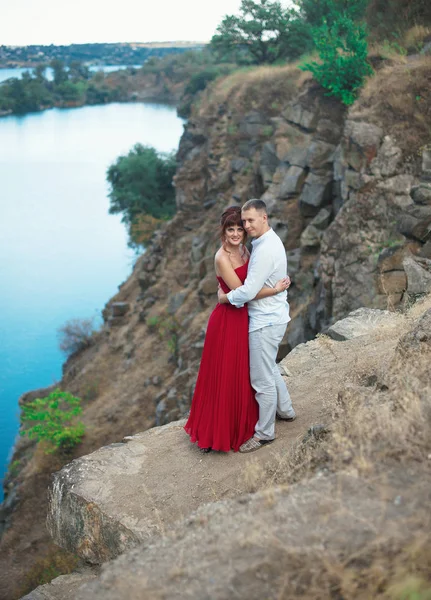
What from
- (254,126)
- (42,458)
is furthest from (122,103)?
(42,458)

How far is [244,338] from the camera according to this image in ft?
16.5

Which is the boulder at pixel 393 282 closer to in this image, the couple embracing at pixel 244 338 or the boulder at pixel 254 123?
the couple embracing at pixel 244 338

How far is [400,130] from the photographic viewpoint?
11.2m

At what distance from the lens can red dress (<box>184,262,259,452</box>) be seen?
5.02 metres

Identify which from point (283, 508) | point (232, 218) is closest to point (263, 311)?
point (232, 218)

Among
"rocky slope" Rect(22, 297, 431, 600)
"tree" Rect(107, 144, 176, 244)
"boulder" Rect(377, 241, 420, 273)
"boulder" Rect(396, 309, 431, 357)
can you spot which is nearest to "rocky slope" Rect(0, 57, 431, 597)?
"boulder" Rect(377, 241, 420, 273)

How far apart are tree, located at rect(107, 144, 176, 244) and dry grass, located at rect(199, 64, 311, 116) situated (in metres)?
6.76

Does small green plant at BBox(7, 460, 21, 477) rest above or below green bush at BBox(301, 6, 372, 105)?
below

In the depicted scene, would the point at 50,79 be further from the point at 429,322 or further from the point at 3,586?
the point at 429,322

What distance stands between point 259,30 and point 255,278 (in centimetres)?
2456

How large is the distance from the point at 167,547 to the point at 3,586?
37.2 ft

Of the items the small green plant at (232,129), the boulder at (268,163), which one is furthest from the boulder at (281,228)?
the small green plant at (232,129)

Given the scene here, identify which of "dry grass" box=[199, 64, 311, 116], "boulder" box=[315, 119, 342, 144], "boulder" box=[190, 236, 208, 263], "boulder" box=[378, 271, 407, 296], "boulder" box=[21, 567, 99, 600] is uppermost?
"dry grass" box=[199, 64, 311, 116]

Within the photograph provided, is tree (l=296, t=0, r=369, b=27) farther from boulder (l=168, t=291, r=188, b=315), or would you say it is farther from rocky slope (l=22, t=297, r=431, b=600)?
rocky slope (l=22, t=297, r=431, b=600)
